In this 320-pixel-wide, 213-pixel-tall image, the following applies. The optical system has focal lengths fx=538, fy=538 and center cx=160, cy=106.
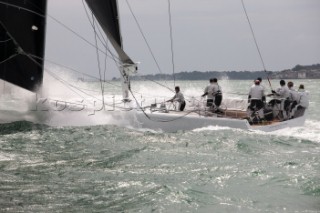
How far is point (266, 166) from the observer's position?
9312 millimetres

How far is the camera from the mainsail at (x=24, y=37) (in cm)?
1286

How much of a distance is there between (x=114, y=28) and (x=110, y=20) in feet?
0.81

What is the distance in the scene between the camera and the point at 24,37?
13711mm

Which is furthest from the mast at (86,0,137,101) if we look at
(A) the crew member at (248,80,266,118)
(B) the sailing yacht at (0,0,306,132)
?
(A) the crew member at (248,80,266,118)

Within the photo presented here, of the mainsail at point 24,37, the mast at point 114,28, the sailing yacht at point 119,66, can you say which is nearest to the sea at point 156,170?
→ the sailing yacht at point 119,66

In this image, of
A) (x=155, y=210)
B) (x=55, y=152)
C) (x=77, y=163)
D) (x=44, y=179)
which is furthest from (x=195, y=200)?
(x=55, y=152)

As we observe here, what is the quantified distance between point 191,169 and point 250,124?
621cm

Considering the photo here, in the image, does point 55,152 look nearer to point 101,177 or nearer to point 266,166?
point 101,177

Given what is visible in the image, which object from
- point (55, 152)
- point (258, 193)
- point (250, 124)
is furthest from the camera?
point (250, 124)

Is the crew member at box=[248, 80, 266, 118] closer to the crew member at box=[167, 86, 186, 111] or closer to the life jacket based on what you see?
the life jacket

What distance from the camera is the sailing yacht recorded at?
13344 millimetres

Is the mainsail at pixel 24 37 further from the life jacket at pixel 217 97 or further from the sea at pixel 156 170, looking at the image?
the life jacket at pixel 217 97

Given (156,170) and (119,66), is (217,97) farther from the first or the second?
(156,170)

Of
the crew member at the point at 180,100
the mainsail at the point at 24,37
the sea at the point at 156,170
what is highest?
the mainsail at the point at 24,37
